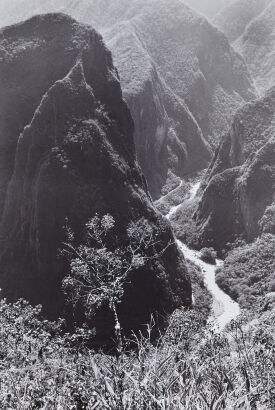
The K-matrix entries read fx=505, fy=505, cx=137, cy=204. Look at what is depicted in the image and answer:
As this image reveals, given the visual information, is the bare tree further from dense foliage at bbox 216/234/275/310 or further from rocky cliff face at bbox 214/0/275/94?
rocky cliff face at bbox 214/0/275/94

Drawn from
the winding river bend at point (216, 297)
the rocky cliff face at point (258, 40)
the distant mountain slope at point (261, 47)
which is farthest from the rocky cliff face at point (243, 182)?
the distant mountain slope at point (261, 47)

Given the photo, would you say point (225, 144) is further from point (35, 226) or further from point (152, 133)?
point (35, 226)

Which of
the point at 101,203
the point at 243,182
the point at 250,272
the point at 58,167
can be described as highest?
the point at 58,167

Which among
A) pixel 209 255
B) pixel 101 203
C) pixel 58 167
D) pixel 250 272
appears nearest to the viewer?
pixel 58 167

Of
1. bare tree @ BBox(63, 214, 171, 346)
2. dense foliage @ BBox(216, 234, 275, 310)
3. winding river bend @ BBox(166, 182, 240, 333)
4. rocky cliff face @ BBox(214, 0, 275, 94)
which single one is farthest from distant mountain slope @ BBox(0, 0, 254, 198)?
bare tree @ BBox(63, 214, 171, 346)

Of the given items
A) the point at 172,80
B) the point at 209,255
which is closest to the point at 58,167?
the point at 209,255

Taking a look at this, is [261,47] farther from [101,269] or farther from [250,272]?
[101,269]
